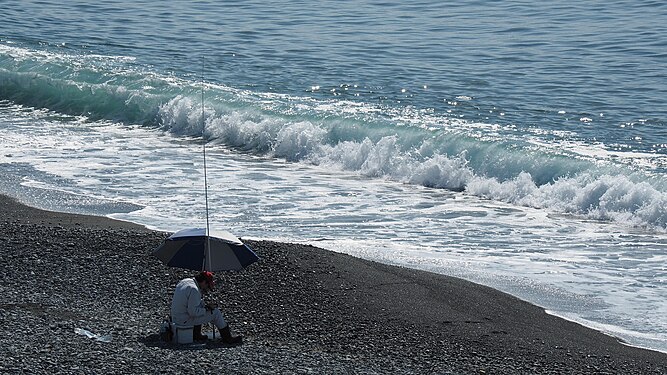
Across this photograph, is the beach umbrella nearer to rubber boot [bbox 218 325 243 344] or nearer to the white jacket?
the white jacket

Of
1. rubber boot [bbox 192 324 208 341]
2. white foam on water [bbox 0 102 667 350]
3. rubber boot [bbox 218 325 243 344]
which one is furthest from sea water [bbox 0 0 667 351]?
rubber boot [bbox 192 324 208 341]

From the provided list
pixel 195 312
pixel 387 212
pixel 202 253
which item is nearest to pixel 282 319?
pixel 202 253

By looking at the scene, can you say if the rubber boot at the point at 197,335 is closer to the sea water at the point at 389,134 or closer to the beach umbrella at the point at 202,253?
the beach umbrella at the point at 202,253

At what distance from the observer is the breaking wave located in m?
20.6

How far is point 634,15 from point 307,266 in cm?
2550

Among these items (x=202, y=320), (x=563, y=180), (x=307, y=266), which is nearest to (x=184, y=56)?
(x=563, y=180)

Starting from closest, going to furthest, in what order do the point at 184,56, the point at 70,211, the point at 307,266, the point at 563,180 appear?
the point at 307,266 → the point at 70,211 → the point at 563,180 → the point at 184,56

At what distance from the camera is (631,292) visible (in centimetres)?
1522

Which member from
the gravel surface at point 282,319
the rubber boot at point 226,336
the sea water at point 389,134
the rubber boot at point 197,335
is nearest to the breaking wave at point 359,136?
the sea water at point 389,134

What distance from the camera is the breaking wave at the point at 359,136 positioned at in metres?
20.6

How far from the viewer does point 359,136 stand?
25406 mm

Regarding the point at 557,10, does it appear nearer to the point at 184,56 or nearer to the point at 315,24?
the point at 315,24

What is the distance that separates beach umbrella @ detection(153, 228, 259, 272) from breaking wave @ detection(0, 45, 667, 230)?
844 centimetres

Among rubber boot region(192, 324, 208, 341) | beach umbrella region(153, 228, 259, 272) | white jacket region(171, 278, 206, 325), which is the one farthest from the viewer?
beach umbrella region(153, 228, 259, 272)
